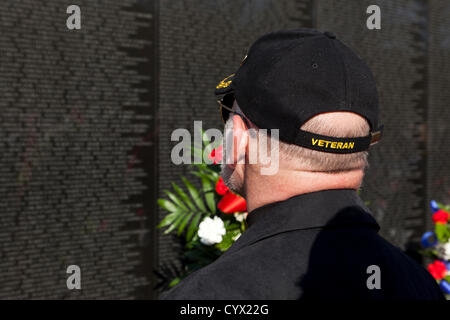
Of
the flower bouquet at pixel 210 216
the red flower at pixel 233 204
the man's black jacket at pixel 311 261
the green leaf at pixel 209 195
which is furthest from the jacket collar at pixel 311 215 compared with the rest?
the green leaf at pixel 209 195

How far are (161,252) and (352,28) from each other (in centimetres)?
389

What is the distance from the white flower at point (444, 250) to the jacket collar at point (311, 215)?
4174 millimetres

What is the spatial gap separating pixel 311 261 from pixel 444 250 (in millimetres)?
4582

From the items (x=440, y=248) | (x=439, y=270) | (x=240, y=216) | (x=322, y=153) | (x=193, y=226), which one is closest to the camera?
(x=322, y=153)

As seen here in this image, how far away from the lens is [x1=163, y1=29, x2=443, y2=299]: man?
1.29m

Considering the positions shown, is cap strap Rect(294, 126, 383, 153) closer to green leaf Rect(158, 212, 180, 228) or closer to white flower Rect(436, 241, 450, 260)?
green leaf Rect(158, 212, 180, 228)

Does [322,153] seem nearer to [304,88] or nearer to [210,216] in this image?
[304,88]

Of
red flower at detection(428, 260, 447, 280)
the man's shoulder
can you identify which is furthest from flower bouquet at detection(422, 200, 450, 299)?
the man's shoulder

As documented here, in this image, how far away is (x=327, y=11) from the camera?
6113mm

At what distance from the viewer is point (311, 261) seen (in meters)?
1.30

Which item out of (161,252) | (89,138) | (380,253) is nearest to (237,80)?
(380,253)

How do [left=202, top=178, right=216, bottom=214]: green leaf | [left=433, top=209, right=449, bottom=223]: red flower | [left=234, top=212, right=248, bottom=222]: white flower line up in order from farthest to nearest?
[left=433, top=209, right=449, bottom=223]: red flower < [left=202, top=178, right=216, bottom=214]: green leaf < [left=234, top=212, right=248, bottom=222]: white flower

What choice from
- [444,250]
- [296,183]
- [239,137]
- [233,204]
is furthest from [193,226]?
[444,250]
